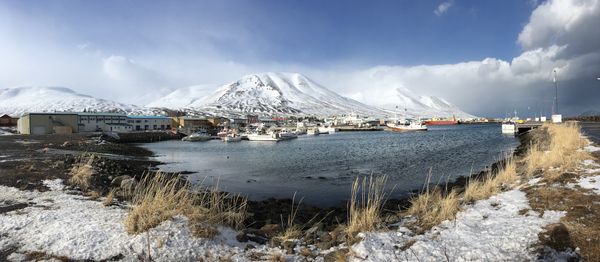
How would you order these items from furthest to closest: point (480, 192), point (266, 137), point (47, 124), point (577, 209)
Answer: point (266, 137)
point (47, 124)
point (480, 192)
point (577, 209)

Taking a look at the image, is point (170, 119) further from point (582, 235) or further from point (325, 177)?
point (582, 235)

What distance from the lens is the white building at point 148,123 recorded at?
100062 mm

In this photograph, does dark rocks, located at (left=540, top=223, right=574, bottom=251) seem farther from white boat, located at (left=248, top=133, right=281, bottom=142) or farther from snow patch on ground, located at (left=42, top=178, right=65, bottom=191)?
white boat, located at (left=248, top=133, right=281, bottom=142)

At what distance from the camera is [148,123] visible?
4188 inches

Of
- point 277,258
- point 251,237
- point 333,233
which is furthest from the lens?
point 333,233

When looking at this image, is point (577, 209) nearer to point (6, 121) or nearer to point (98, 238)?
point (98, 238)

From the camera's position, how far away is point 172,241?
6809 mm

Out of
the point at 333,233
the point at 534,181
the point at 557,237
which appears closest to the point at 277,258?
the point at 333,233

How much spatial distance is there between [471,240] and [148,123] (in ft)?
362

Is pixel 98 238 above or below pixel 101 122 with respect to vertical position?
below

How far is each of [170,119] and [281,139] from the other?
51871mm

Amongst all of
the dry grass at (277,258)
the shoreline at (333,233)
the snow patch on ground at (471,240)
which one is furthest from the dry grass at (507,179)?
the dry grass at (277,258)

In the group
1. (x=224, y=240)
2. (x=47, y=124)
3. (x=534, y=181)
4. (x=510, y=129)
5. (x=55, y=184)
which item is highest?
(x=47, y=124)

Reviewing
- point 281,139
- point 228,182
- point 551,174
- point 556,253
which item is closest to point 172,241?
point 556,253
